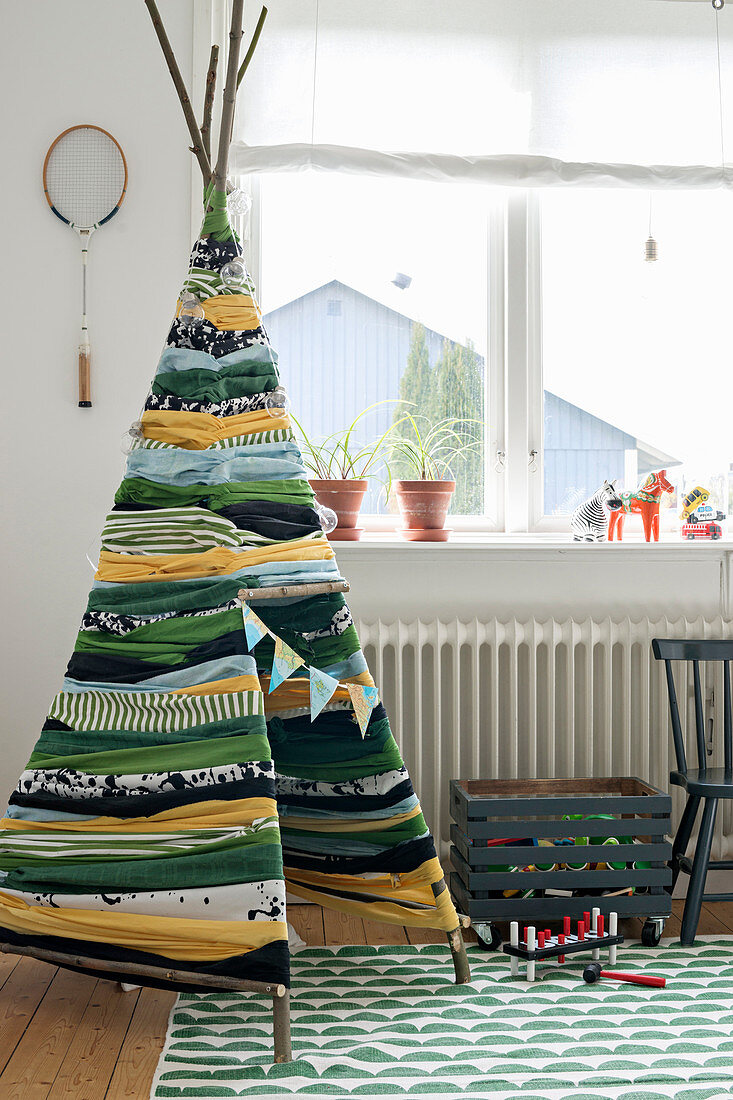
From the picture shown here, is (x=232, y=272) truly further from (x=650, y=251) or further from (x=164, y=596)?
(x=650, y=251)

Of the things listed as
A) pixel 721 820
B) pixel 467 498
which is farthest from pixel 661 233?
pixel 721 820

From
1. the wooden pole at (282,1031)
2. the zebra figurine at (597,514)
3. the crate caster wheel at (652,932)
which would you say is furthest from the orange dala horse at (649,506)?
the wooden pole at (282,1031)

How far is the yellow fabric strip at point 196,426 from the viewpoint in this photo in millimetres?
2070

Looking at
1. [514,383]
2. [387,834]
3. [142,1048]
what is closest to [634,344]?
[514,383]

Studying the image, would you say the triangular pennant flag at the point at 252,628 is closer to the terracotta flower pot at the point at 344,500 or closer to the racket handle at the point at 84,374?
the terracotta flower pot at the point at 344,500

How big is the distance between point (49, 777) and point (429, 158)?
1.87 metres

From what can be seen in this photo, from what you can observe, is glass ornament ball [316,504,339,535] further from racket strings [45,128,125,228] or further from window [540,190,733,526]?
racket strings [45,128,125,228]

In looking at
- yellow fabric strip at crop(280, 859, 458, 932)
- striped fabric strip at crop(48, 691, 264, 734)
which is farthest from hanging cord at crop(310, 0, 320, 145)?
yellow fabric strip at crop(280, 859, 458, 932)

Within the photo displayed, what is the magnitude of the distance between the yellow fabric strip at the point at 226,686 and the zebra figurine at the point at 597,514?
49.4 inches

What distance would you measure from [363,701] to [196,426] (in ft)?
2.22

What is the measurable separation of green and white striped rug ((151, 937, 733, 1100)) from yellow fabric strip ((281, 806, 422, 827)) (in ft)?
1.05

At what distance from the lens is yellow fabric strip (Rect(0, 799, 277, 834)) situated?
1.81m

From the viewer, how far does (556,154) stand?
276 cm

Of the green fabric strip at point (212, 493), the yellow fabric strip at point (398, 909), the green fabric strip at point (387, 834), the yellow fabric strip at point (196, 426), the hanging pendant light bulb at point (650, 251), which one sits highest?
the hanging pendant light bulb at point (650, 251)
